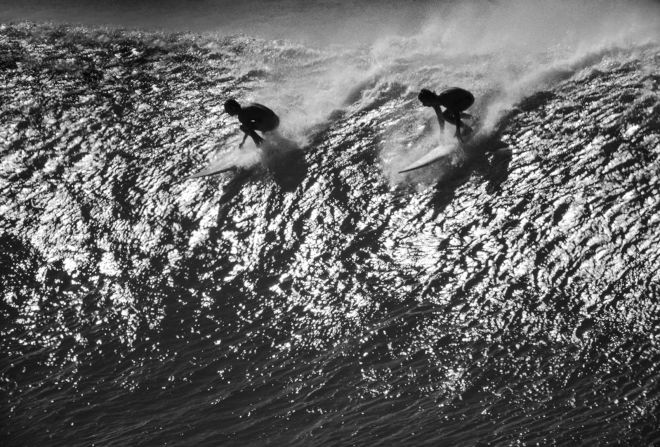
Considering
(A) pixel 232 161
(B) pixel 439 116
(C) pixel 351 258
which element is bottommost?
(C) pixel 351 258

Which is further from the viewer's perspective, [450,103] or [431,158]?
[450,103]

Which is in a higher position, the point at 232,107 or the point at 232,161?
the point at 232,107

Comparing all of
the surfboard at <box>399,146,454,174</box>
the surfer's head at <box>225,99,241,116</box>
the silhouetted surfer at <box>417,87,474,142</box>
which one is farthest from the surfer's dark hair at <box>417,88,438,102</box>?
the surfer's head at <box>225,99,241,116</box>

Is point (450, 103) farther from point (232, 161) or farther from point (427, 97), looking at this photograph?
point (232, 161)

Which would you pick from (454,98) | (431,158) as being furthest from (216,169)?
(454,98)

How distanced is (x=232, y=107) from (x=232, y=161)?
79.4 inches

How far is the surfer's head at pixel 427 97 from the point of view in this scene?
20562 mm

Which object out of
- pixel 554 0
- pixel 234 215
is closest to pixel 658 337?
pixel 234 215

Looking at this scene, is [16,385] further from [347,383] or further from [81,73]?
[81,73]

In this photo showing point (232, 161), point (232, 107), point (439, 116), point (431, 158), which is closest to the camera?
point (431, 158)

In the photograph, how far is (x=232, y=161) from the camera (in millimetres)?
21969

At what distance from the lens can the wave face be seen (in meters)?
13.3

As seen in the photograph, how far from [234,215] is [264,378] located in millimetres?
6343

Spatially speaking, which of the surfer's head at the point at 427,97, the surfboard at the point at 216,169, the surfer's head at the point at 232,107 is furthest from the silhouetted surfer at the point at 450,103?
the surfboard at the point at 216,169
